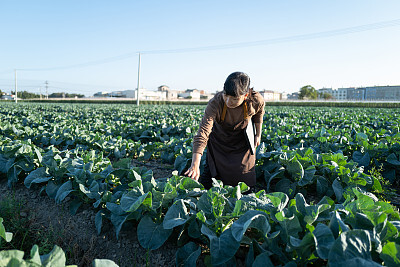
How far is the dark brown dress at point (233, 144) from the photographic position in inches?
121

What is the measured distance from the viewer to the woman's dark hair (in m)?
2.44

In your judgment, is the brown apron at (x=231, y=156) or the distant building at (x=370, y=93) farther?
the distant building at (x=370, y=93)

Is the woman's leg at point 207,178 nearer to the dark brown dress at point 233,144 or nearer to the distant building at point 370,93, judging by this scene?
the dark brown dress at point 233,144

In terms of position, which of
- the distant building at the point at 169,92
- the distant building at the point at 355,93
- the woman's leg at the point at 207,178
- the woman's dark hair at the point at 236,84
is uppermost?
the distant building at the point at 355,93

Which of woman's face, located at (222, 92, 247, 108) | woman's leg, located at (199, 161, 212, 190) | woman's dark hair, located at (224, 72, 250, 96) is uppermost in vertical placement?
woman's dark hair, located at (224, 72, 250, 96)

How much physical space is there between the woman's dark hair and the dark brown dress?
20.2 inches

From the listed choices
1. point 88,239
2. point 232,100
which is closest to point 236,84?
point 232,100

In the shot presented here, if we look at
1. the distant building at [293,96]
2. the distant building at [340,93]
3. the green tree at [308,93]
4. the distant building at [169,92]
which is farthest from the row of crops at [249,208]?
the distant building at [340,93]

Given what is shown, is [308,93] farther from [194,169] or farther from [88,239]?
[88,239]

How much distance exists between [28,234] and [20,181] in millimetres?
1461

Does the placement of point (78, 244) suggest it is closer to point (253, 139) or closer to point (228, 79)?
point (228, 79)

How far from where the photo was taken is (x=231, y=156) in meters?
3.41

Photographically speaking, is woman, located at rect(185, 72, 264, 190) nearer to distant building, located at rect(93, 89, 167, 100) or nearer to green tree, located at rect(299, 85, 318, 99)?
green tree, located at rect(299, 85, 318, 99)

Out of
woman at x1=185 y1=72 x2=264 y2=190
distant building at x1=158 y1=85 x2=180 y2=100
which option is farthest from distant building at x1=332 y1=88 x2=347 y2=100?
woman at x1=185 y1=72 x2=264 y2=190
